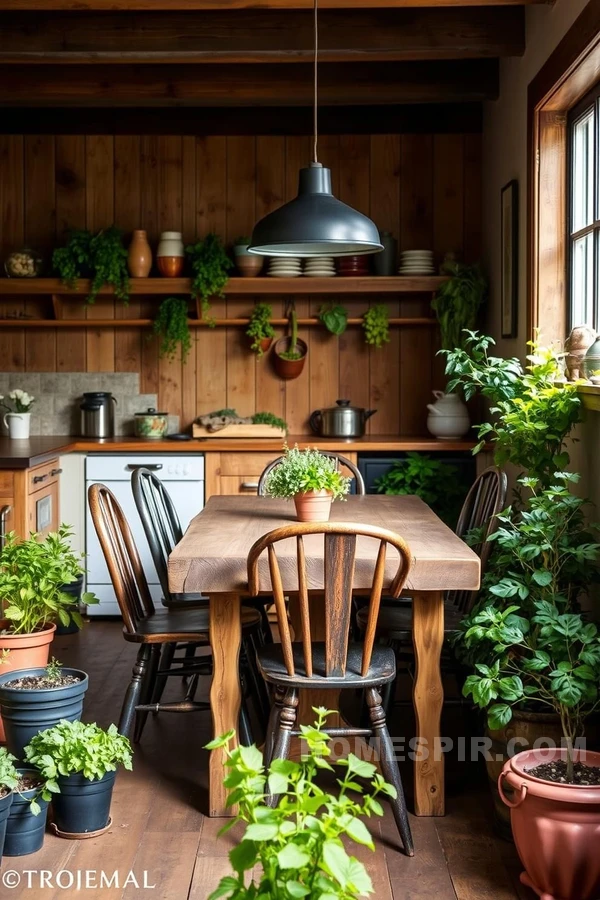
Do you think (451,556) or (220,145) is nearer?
(451,556)

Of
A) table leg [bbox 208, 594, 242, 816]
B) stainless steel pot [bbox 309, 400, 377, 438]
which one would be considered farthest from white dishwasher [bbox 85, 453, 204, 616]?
table leg [bbox 208, 594, 242, 816]

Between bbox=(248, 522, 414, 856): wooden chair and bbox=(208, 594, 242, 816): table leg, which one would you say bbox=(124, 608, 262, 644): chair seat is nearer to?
bbox=(208, 594, 242, 816): table leg

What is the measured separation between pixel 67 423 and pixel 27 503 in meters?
1.41

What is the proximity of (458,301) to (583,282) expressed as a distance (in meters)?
1.49

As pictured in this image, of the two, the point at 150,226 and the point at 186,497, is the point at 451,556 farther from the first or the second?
the point at 150,226

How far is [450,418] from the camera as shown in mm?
5430

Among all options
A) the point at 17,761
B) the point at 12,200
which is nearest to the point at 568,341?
the point at 17,761

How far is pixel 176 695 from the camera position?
398 cm

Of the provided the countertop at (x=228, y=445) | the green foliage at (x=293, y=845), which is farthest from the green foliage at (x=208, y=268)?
the green foliage at (x=293, y=845)

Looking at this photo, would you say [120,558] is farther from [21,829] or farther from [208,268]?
[208,268]

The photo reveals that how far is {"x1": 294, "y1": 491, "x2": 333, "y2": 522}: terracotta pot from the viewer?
10.7ft

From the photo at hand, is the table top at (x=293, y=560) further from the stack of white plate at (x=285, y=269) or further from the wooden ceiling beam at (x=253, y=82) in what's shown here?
the wooden ceiling beam at (x=253, y=82)

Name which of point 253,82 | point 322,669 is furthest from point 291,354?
point 322,669

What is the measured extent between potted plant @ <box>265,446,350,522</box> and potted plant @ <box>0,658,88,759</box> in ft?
2.80
